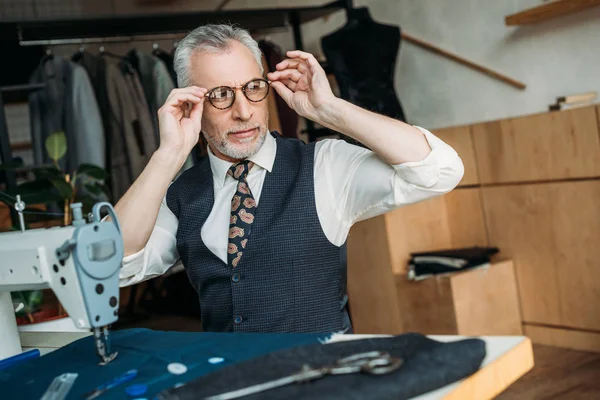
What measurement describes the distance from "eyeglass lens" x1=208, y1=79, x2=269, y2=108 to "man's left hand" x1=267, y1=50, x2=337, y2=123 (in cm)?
4

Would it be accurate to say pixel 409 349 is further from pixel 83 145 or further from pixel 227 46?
pixel 83 145

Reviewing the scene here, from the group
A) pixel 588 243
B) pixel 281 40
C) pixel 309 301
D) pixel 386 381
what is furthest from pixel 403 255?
pixel 386 381

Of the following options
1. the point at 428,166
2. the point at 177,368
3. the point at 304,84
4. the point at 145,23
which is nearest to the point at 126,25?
the point at 145,23

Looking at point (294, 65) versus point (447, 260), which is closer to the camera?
point (294, 65)

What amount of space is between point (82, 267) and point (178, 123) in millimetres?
632

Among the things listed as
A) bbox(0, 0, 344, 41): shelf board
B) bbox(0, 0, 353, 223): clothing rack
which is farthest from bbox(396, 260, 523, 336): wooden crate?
bbox(0, 0, 344, 41): shelf board

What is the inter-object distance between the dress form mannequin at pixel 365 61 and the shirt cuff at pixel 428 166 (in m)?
2.26

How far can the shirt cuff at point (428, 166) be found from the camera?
1641mm

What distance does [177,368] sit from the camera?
1169mm

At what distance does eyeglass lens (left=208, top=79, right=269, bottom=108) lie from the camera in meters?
1.82

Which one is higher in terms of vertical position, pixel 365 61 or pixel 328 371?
pixel 365 61

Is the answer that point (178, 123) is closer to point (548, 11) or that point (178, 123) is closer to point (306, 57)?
point (306, 57)

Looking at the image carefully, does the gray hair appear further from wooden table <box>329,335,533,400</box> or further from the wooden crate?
the wooden crate

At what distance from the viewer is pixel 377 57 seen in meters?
4.02
